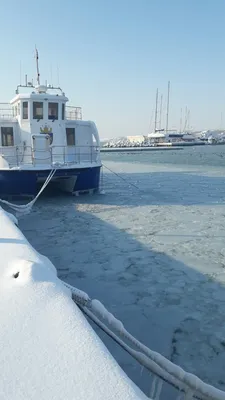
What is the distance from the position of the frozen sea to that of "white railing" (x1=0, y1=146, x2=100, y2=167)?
7.81 ft

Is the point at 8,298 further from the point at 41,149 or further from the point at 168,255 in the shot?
the point at 41,149

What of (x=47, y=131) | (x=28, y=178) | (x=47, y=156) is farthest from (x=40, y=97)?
(x=28, y=178)

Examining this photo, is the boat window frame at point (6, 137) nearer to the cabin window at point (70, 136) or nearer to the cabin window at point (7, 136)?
the cabin window at point (7, 136)

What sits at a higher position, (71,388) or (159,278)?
(71,388)

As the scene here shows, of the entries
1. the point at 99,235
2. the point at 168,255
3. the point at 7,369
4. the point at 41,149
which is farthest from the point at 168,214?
the point at 7,369

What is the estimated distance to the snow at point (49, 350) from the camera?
1.89 meters

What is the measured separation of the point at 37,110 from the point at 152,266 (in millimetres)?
11434

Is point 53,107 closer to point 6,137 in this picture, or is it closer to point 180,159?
point 6,137

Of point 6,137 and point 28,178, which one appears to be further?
point 6,137

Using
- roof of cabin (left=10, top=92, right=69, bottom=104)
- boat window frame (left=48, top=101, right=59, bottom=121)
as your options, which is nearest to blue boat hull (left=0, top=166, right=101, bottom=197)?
boat window frame (left=48, top=101, right=59, bottom=121)

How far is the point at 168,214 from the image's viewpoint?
10.7 metres

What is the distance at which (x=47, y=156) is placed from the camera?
14555mm

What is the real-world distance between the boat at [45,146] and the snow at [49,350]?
33.7ft

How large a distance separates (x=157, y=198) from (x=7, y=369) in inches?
486
